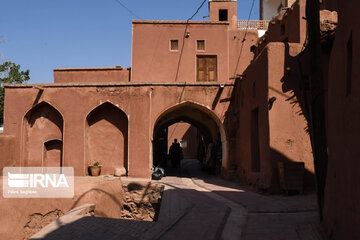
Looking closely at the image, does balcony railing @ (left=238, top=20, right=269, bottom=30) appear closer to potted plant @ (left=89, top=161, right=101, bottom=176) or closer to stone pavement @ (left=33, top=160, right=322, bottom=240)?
potted plant @ (left=89, top=161, right=101, bottom=176)

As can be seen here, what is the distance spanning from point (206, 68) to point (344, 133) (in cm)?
1418

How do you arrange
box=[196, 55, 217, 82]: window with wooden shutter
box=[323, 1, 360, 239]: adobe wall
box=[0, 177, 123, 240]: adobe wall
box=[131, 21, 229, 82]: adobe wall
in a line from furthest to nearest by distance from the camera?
box=[196, 55, 217, 82]: window with wooden shutter, box=[131, 21, 229, 82]: adobe wall, box=[0, 177, 123, 240]: adobe wall, box=[323, 1, 360, 239]: adobe wall

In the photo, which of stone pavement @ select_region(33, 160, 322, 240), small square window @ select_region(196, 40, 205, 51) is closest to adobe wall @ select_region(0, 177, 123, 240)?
stone pavement @ select_region(33, 160, 322, 240)

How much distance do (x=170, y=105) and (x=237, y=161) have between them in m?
3.48

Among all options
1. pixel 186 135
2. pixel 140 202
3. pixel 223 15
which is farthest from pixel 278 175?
pixel 186 135

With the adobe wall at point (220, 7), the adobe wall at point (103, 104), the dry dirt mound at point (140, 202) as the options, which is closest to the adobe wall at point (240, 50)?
the adobe wall at point (220, 7)

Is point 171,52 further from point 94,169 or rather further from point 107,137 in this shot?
point 94,169

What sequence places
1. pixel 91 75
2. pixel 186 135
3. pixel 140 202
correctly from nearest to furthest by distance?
pixel 140 202, pixel 91 75, pixel 186 135

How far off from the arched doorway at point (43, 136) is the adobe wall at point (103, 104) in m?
0.13

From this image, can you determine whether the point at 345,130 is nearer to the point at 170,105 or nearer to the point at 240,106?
the point at 240,106

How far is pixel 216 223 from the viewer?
6.37 m

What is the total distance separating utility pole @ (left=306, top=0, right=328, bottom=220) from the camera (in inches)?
241

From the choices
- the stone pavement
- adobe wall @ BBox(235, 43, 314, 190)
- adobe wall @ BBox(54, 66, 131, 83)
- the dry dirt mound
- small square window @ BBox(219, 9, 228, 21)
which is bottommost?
the dry dirt mound

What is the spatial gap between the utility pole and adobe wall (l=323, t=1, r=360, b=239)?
3.02ft
